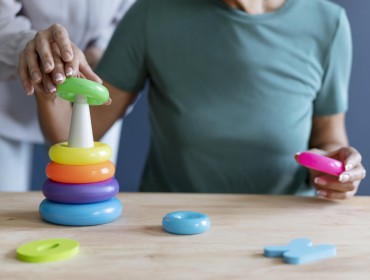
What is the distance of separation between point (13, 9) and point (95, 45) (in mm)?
182

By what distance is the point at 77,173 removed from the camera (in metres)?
0.71

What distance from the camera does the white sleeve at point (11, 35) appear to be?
0.99m

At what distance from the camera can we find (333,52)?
1060 mm

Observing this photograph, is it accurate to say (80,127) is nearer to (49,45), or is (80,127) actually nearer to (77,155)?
(77,155)

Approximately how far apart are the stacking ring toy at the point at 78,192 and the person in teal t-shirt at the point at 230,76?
1.10ft

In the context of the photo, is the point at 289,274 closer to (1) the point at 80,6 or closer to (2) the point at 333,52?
(2) the point at 333,52

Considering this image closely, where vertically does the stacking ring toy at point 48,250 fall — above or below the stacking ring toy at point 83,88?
below

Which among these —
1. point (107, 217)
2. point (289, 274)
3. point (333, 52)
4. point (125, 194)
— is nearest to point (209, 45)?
point (333, 52)

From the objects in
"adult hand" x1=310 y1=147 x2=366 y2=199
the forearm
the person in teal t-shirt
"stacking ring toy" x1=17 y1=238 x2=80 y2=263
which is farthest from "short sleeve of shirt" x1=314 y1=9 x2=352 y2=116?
"stacking ring toy" x1=17 y1=238 x2=80 y2=263

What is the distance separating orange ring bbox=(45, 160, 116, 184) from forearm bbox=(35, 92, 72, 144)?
261 mm

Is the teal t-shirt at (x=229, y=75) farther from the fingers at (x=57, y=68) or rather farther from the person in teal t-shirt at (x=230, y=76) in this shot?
the fingers at (x=57, y=68)

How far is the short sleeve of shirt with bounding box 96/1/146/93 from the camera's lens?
1036 mm

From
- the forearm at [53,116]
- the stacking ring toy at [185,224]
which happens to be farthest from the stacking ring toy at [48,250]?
the forearm at [53,116]

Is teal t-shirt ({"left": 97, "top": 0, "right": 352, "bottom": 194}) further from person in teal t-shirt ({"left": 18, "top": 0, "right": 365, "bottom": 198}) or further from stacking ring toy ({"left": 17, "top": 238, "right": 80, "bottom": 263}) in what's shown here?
stacking ring toy ({"left": 17, "top": 238, "right": 80, "bottom": 263})
